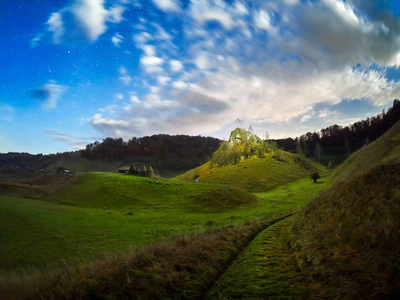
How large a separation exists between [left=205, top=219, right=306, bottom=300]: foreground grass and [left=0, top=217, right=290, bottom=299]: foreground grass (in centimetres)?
67

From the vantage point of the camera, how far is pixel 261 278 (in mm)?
9125

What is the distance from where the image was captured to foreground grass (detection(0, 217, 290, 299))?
24.7 ft

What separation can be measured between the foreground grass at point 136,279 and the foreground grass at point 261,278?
0.67 m

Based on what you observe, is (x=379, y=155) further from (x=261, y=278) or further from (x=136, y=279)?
(x=136, y=279)

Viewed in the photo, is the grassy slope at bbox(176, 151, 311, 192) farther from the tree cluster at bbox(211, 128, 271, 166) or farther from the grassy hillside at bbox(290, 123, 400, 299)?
the grassy hillside at bbox(290, 123, 400, 299)

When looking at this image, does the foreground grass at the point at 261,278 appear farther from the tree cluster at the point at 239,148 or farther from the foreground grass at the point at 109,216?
the tree cluster at the point at 239,148

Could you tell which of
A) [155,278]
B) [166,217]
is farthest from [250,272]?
[166,217]

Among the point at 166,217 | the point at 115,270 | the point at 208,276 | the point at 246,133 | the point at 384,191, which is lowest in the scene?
the point at 166,217

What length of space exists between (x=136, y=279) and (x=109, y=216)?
31.0 m

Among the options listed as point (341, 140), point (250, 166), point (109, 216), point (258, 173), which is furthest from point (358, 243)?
point (341, 140)

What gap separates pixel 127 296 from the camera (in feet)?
24.3

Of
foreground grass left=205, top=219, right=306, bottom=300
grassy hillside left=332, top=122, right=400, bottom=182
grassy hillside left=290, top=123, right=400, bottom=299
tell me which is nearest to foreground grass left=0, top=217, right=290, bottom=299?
foreground grass left=205, top=219, right=306, bottom=300

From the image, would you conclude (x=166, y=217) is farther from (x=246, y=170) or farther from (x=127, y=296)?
(x=246, y=170)

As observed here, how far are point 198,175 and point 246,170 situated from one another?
26.4 metres
